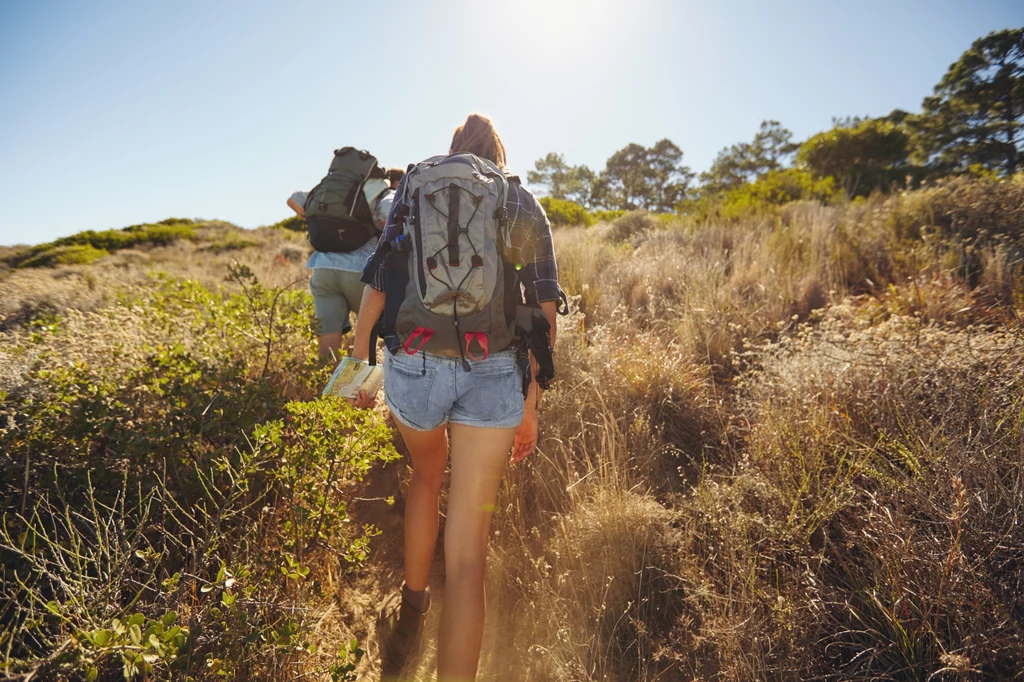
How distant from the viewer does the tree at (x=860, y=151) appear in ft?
49.9

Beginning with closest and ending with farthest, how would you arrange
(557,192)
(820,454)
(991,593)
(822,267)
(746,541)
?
(991,593)
(746,541)
(820,454)
(822,267)
(557,192)

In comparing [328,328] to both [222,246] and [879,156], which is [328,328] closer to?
[222,246]

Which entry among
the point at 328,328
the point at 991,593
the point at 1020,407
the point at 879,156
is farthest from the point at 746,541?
the point at 879,156

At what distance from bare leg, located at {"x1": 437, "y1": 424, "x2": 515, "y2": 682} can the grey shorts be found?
2.19 metres

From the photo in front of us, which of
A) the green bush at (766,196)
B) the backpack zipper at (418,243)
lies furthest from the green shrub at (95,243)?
the green bush at (766,196)

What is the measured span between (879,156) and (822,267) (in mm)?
16087

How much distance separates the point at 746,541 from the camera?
194 centimetres

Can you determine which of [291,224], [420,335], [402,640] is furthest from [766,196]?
[291,224]

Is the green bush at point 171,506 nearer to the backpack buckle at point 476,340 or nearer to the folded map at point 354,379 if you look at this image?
the folded map at point 354,379

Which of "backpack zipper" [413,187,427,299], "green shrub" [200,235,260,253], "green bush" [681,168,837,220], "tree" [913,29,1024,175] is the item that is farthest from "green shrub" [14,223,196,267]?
"tree" [913,29,1024,175]

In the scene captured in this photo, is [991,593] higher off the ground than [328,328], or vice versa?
[328,328]

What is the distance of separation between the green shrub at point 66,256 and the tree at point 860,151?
24.0m

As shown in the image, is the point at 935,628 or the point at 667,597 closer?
the point at 935,628

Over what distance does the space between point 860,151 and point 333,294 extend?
19.9 metres
